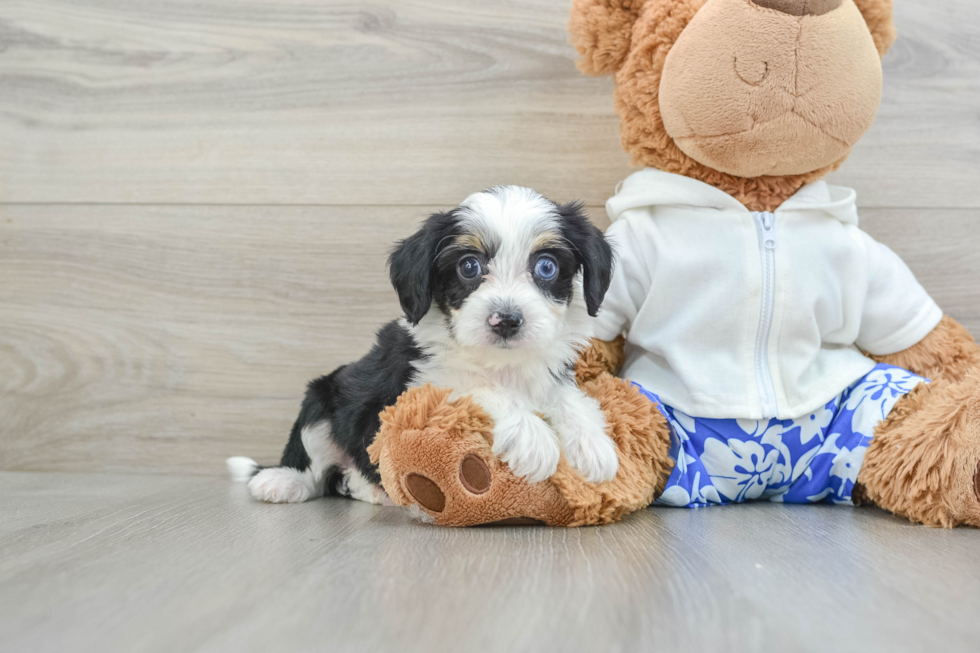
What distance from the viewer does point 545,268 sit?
1.46 meters

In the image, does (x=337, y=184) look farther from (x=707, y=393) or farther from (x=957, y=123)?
(x=957, y=123)

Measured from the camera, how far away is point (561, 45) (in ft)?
6.97

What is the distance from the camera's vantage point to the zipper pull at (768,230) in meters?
1.72

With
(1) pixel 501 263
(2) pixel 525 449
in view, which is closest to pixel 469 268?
(1) pixel 501 263

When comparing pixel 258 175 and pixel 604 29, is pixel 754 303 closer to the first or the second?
pixel 604 29

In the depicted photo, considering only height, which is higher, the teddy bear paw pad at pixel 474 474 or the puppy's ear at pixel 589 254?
the puppy's ear at pixel 589 254

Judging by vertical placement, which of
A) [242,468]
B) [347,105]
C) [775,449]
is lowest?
[242,468]

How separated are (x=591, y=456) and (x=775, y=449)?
0.51 meters

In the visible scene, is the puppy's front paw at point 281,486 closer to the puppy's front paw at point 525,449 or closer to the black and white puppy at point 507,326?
the black and white puppy at point 507,326

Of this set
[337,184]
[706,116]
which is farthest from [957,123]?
[337,184]

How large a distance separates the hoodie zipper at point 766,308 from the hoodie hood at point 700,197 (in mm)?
72

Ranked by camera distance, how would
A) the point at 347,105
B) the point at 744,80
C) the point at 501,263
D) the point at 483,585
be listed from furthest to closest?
the point at 347,105 < the point at 744,80 < the point at 501,263 < the point at 483,585

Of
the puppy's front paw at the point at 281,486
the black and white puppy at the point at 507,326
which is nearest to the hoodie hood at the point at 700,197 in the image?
the black and white puppy at the point at 507,326

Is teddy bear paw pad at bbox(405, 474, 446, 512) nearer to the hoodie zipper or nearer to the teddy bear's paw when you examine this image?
the teddy bear's paw
